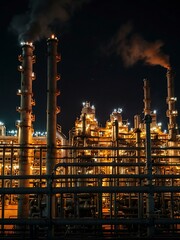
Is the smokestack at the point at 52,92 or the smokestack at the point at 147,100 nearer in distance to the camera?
the smokestack at the point at 52,92

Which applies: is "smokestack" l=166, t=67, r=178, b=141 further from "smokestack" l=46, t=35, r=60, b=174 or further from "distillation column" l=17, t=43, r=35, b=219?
"distillation column" l=17, t=43, r=35, b=219

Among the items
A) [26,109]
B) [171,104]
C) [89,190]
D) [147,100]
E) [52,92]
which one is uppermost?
[147,100]

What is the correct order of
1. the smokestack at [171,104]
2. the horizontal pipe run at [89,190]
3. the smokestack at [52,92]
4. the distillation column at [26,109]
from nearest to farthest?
1. the horizontal pipe run at [89,190]
2. the distillation column at [26,109]
3. the smokestack at [52,92]
4. the smokestack at [171,104]

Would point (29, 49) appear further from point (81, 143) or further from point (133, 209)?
point (133, 209)

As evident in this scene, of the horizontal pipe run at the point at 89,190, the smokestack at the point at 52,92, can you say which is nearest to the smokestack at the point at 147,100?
the smokestack at the point at 52,92

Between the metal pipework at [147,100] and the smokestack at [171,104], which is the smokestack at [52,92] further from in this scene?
the smokestack at [171,104]

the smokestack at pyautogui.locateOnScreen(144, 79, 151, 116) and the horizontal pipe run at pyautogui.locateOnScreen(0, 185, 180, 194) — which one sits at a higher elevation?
the smokestack at pyautogui.locateOnScreen(144, 79, 151, 116)

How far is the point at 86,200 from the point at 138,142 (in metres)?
3.32

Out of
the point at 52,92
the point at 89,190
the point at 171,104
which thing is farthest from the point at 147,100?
the point at 89,190

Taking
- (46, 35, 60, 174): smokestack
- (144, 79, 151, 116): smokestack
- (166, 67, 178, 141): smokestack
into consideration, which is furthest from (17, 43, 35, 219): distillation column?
(166, 67, 178, 141): smokestack

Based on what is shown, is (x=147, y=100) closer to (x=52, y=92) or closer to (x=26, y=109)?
(x=52, y=92)

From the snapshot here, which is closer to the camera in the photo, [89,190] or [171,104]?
[89,190]

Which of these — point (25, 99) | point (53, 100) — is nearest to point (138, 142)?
point (53, 100)

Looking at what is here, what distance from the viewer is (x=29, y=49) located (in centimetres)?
1641
